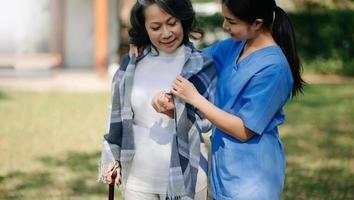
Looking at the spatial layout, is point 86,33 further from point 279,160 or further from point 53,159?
point 279,160

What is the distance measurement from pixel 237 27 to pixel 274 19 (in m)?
0.16

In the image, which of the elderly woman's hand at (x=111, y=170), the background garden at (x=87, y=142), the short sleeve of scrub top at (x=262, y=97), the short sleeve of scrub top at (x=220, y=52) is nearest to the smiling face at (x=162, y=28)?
the short sleeve of scrub top at (x=220, y=52)

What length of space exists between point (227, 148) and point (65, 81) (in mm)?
10065

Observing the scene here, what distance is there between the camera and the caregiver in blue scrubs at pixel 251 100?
2.43 m

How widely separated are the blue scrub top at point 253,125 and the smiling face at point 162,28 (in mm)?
243

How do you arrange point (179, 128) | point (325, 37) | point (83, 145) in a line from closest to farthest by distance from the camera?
point (179, 128), point (83, 145), point (325, 37)

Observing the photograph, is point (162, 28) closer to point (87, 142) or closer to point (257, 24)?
point (257, 24)

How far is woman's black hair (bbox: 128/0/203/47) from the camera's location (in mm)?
2645

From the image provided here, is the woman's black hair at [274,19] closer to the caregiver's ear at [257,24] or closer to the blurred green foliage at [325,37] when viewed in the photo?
the caregiver's ear at [257,24]

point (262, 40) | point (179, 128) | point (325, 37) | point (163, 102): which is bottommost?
point (325, 37)

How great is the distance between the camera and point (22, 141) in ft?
24.3

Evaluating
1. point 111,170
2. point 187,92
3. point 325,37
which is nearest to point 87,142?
point 111,170

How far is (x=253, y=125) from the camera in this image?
8.00 feet

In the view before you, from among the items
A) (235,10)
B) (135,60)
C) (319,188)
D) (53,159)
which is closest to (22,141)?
(53,159)
